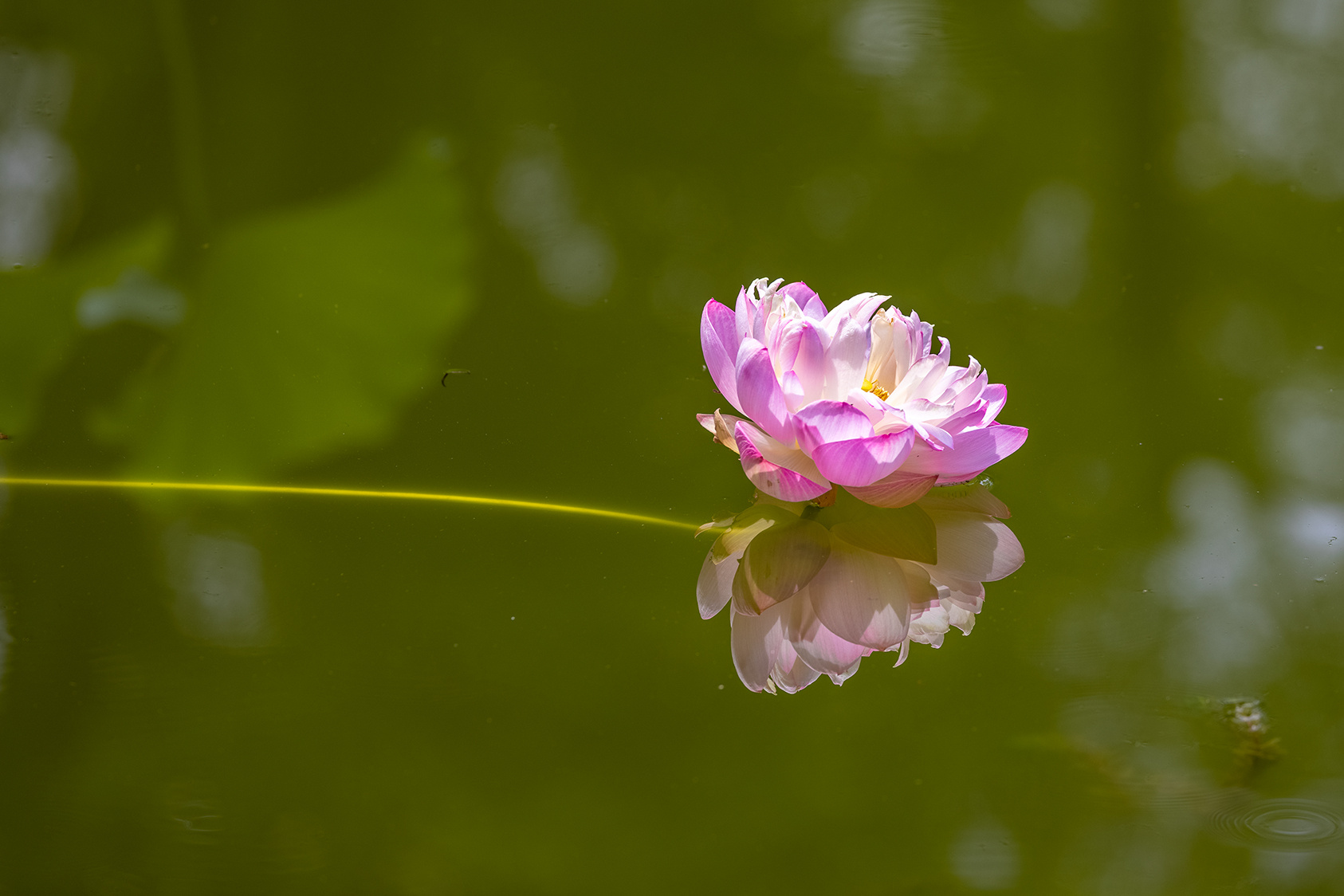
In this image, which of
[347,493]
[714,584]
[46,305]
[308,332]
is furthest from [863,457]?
[46,305]

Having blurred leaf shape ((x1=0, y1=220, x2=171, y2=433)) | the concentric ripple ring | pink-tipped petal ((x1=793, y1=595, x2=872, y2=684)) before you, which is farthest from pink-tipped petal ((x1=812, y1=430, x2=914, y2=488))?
blurred leaf shape ((x1=0, y1=220, x2=171, y2=433))

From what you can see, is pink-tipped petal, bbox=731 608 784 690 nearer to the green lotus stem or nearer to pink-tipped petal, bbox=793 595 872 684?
pink-tipped petal, bbox=793 595 872 684

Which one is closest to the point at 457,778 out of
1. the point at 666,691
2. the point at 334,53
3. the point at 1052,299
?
the point at 666,691

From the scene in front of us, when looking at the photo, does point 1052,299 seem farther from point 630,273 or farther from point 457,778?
point 457,778

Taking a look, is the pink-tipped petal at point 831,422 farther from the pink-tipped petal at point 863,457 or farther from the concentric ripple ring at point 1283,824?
the concentric ripple ring at point 1283,824

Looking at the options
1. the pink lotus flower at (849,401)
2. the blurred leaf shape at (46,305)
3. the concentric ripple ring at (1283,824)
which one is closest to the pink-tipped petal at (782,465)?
the pink lotus flower at (849,401)

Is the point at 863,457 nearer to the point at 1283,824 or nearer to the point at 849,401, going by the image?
the point at 849,401
